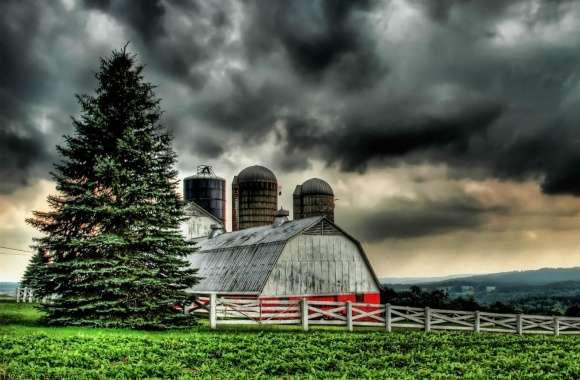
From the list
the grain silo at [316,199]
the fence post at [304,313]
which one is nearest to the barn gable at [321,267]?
the fence post at [304,313]

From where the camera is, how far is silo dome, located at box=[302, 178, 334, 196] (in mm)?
60344

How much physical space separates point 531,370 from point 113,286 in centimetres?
1575

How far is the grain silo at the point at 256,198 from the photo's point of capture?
5906 centimetres

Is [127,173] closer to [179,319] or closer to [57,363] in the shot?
[179,319]

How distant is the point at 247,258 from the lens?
123 feet

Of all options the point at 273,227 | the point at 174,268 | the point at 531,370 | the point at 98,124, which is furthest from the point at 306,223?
the point at 531,370

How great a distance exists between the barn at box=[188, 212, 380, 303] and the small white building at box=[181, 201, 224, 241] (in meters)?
19.2

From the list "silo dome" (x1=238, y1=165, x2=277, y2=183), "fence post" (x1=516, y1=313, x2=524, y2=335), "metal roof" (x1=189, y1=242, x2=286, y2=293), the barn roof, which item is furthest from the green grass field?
"silo dome" (x1=238, y1=165, x2=277, y2=183)

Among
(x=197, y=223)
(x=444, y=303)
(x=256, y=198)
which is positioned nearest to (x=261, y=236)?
(x=444, y=303)

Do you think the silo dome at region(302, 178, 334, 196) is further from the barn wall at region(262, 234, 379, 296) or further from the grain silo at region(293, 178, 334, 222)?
the barn wall at region(262, 234, 379, 296)

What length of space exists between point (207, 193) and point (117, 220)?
39.8 m

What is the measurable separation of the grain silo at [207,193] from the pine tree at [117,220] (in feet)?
127

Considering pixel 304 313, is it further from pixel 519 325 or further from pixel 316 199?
pixel 316 199

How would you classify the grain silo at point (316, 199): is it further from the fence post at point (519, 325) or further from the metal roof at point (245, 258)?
the fence post at point (519, 325)
